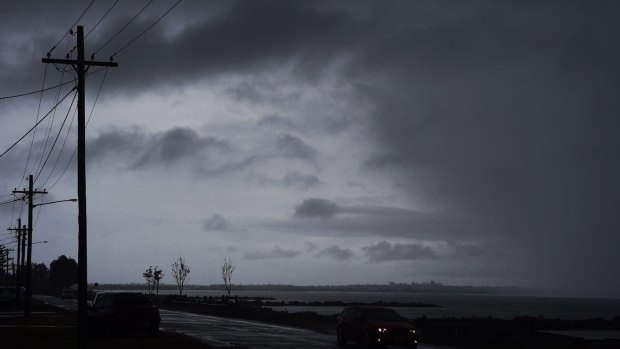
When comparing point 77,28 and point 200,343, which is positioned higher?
point 77,28

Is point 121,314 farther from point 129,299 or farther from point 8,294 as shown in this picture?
point 8,294

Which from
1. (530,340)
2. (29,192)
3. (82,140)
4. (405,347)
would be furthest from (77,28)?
(29,192)

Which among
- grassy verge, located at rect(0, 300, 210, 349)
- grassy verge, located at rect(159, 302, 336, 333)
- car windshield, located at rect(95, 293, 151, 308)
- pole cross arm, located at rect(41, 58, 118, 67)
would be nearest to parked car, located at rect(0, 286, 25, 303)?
grassy verge, located at rect(159, 302, 336, 333)

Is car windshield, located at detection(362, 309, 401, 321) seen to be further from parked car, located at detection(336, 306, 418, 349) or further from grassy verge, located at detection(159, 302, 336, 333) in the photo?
grassy verge, located at detection(159, 302, 336, 333)

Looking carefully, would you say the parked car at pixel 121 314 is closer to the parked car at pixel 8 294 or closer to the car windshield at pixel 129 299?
the car windshield at pixel 129 299

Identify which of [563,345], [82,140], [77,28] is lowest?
[563,345]

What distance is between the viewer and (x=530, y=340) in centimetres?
3712

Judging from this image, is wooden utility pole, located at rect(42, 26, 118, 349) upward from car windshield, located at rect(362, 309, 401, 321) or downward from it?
upward

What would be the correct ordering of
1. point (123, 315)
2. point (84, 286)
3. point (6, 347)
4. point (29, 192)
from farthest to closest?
point (29, 192), point (123, 315), point (6, 347), point (84, 286)

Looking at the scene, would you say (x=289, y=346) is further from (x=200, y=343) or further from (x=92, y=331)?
(x=92, y=331)

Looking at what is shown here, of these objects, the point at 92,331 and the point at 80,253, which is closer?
the point at 80,253

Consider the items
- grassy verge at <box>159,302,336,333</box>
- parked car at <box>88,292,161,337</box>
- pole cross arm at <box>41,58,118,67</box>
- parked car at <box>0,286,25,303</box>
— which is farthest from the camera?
parked car at <box>0,286,25,303</box>

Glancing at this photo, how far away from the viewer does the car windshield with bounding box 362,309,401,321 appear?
29.7m

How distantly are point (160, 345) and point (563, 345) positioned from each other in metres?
19.6
